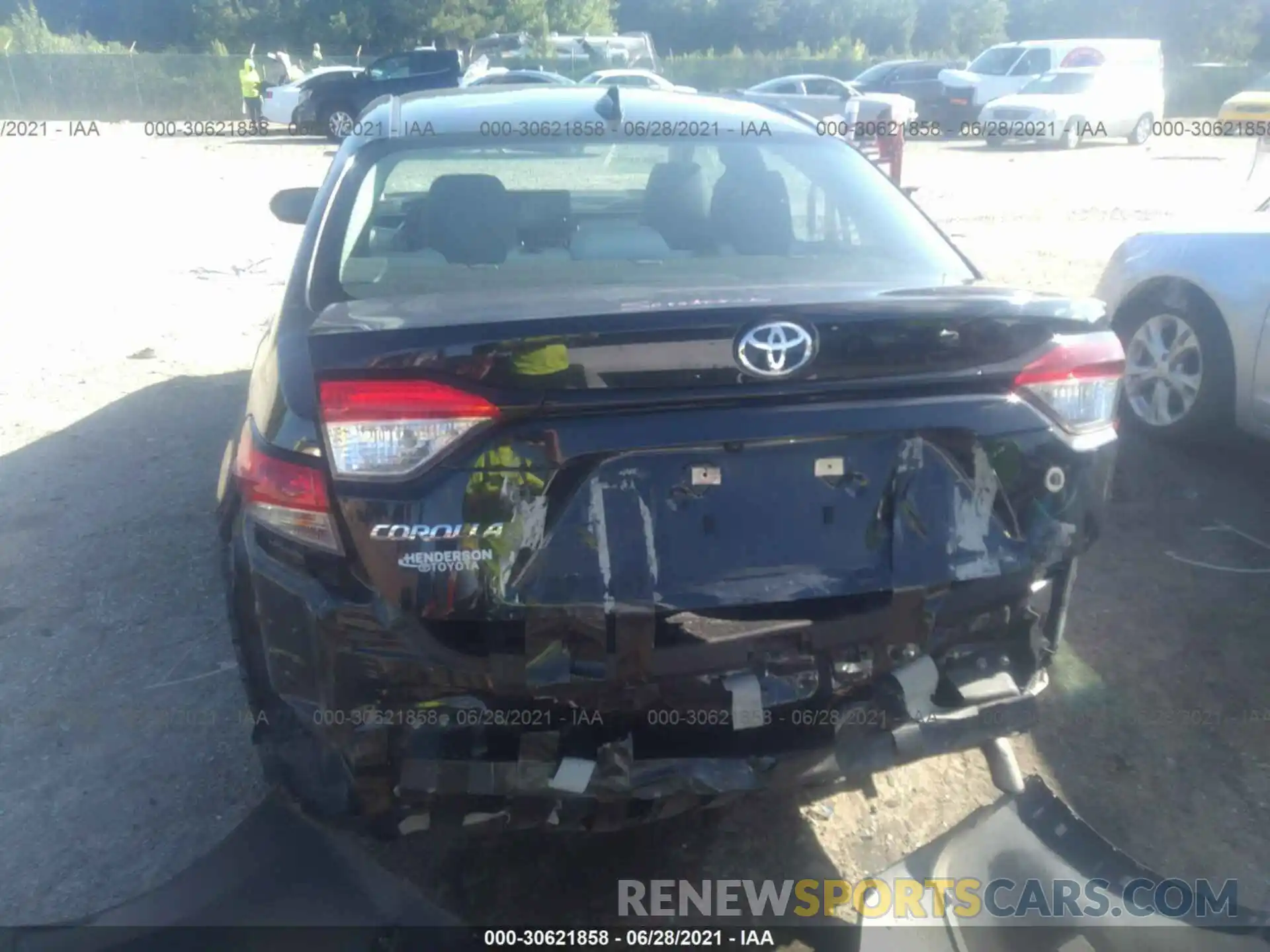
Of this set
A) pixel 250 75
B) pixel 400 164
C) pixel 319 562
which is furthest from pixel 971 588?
pixel 250 75

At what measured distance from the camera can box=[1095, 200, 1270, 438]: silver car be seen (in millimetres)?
4656

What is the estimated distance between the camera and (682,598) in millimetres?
2090

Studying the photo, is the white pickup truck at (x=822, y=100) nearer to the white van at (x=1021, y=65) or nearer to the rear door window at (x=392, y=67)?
the white van at (x=1021, y=65)

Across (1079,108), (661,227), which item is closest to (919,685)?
(661,227)

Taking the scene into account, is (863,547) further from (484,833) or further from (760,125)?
(760,125)

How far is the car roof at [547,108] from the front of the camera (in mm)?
3395

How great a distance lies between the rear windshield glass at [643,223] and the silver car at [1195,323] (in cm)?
219

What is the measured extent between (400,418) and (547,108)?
1839 mm

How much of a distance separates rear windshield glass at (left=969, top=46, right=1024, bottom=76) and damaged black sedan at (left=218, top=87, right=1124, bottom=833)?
85.1ft

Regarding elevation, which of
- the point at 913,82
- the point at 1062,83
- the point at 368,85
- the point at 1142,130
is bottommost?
the point at 1142,130

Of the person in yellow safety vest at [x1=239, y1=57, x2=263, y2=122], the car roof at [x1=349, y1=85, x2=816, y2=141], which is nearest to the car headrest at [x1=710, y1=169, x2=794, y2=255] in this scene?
the car roof at [x1=349, y1=85, x2=816, y2=141]

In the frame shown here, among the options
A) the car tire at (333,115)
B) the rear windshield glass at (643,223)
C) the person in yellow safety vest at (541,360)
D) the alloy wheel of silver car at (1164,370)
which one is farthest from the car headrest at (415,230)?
the car tire at (333,115)

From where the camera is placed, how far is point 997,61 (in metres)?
26.0

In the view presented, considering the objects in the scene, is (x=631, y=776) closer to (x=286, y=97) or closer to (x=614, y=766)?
(x=614, y=766)
